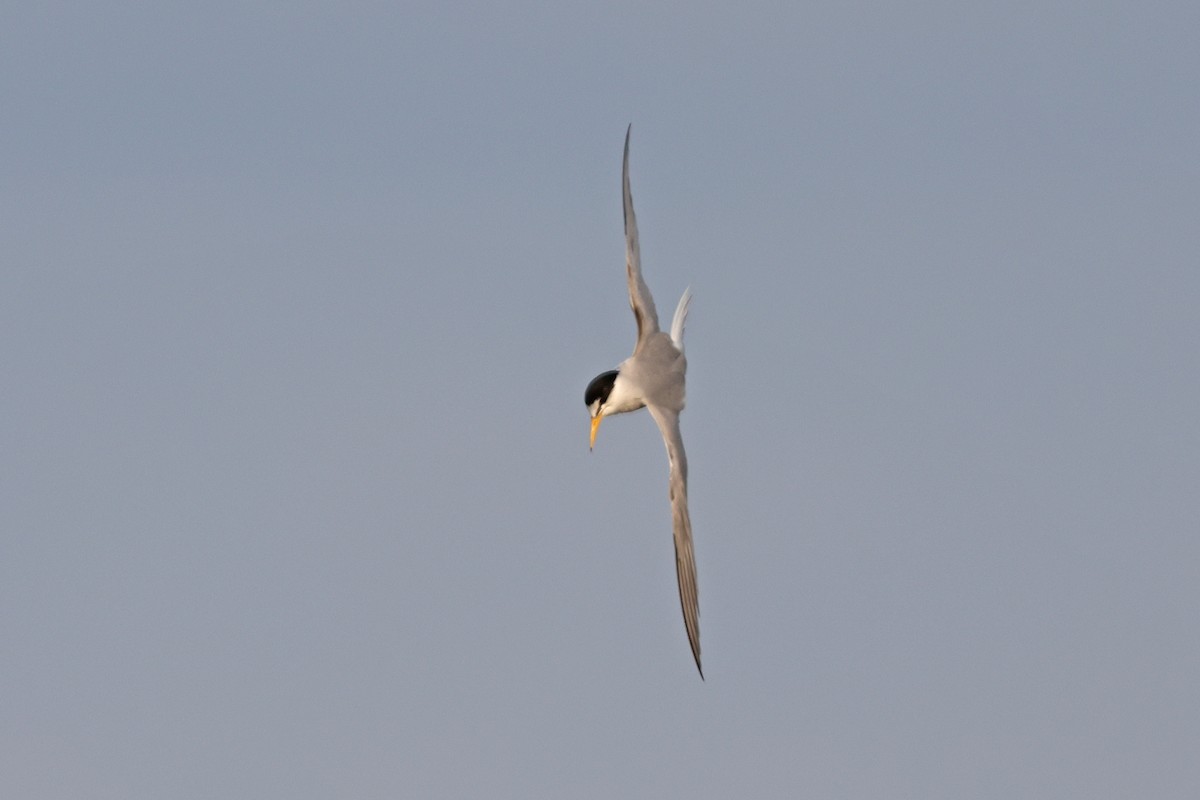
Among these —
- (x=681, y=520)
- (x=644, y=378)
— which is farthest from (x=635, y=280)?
(x=681, y=520)

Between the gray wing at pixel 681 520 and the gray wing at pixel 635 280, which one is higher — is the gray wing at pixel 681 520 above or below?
below

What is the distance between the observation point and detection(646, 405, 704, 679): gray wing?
24250mm

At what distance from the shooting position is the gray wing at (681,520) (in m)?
24.2

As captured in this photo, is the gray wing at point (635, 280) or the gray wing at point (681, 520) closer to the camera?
the gray wing at point (681, 520)

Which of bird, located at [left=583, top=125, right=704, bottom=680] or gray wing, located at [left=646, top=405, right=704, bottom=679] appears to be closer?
gray wing, located at [left=646, top=405, right=704, bottom=679]

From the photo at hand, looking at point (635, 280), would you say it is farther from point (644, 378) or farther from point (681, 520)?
point (681, 520)

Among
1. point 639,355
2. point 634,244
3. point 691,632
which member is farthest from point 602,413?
point 691,632

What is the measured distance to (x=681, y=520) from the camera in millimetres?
25375

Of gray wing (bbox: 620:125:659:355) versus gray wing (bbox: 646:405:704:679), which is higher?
gray wing (bbox: 620:125:659:355)

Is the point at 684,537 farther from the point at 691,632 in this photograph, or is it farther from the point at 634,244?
the point at 634,244

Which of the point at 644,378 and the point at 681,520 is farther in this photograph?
the point at 644,378

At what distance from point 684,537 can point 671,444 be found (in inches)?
62.9

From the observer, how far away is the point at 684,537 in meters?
25.2

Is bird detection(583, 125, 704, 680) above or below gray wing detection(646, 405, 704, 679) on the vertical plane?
above
